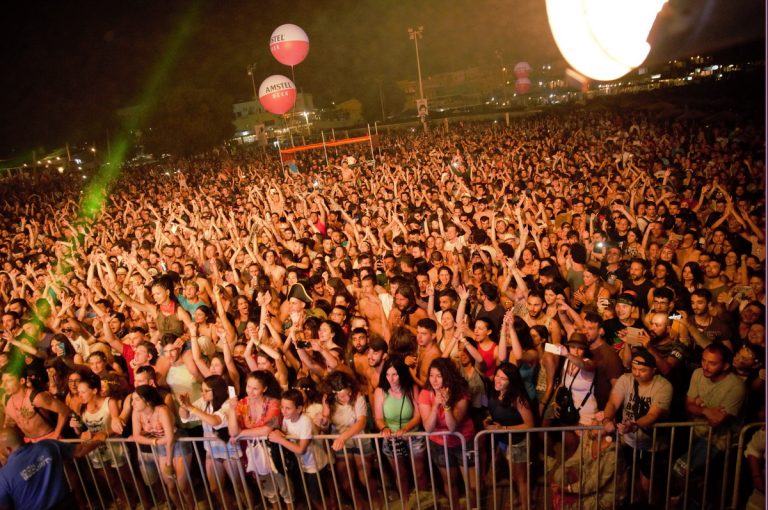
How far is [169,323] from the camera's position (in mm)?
5590

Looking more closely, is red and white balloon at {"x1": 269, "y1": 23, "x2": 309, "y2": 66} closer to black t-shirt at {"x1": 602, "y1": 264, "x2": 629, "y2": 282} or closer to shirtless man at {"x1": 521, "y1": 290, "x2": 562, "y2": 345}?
black t-shirt at {"x1": 602, "y1": 264, "x2": 629, "y2": 282}

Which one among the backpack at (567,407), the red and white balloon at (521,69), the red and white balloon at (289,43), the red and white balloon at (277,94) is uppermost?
the red and white balloon at (521,69)

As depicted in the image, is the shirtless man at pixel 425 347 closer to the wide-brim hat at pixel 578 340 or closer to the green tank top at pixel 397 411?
the green tank top at pixel 397 411

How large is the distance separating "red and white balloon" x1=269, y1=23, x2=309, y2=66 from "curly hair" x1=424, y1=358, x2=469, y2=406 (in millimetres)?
12467

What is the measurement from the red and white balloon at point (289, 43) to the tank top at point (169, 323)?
10289 mm

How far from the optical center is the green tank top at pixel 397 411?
3633 millimetres

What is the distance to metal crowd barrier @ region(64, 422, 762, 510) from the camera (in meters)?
3.31

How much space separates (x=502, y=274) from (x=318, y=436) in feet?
10.9

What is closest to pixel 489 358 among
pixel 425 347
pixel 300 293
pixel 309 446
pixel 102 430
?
pixel 425 347

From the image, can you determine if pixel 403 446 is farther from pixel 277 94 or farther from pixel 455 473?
pixel 277 94

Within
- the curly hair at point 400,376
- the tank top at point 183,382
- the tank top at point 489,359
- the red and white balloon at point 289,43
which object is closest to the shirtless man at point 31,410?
the tank top at point 183,382

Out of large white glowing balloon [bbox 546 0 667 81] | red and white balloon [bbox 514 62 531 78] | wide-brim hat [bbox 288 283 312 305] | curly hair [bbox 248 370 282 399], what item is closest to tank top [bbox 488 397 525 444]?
curly hair [bbox 248 370 282 399]

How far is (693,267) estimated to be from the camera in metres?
4.89

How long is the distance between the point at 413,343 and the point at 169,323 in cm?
283
